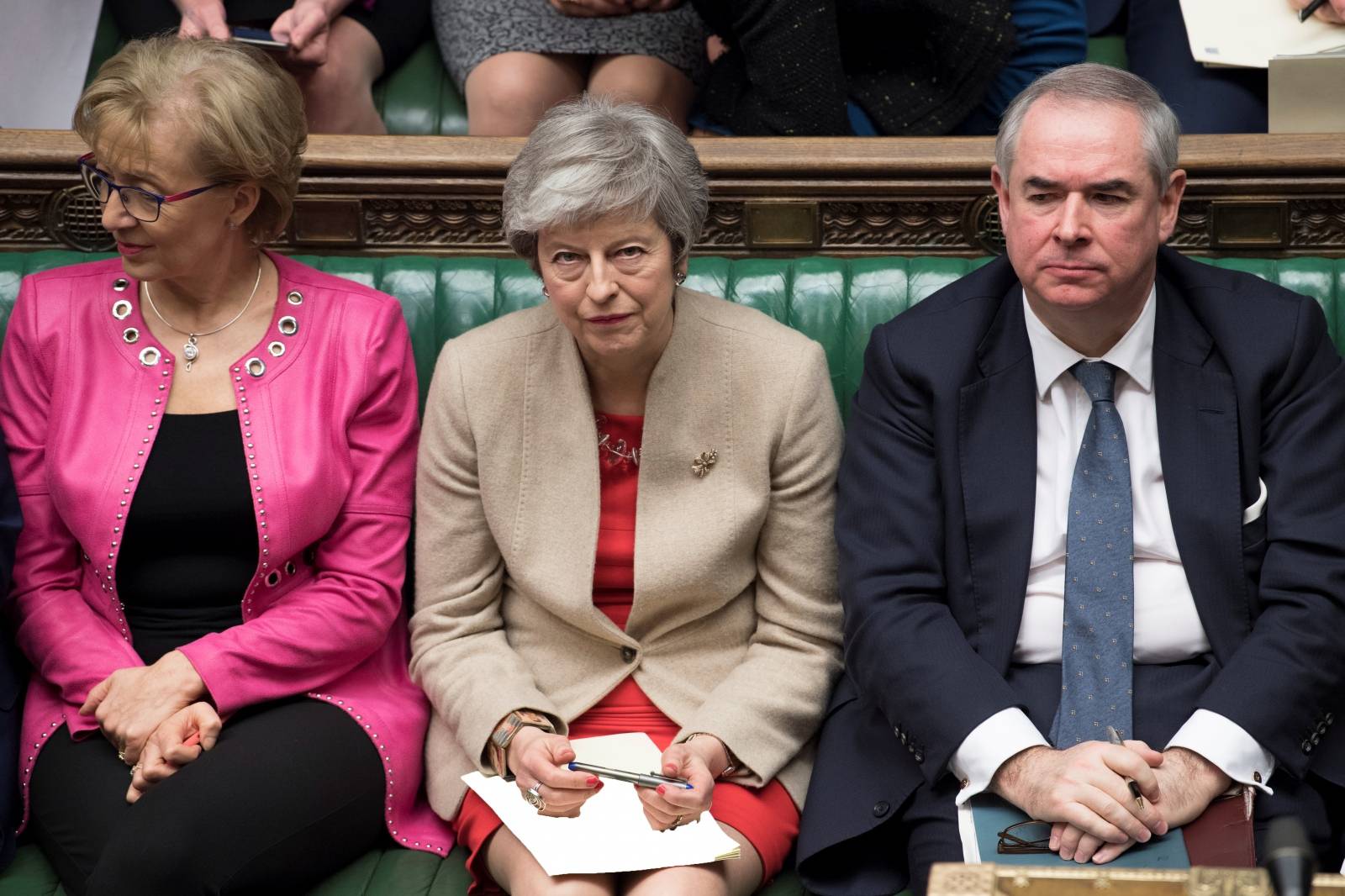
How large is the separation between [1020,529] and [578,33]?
1598 mm

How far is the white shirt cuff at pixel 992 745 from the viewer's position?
2.02 meters

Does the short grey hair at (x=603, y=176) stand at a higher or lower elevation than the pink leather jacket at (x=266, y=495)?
higher

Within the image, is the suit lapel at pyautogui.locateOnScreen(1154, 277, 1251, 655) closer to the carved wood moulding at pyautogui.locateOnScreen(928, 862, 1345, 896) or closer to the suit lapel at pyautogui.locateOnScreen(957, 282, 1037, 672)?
the suit lapel at pyautogui.locateOnScreen(957, 282, 1037, 672)

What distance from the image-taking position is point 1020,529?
2.18 m

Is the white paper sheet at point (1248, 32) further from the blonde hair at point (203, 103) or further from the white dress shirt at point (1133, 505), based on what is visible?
the blonde hair at point (203, 103)

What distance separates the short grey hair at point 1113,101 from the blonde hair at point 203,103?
1057 mm

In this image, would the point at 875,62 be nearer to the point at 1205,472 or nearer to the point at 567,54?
the point at 567,54

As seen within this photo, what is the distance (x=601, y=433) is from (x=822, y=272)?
0.60 m

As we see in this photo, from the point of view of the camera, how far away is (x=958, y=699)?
6.79 ft

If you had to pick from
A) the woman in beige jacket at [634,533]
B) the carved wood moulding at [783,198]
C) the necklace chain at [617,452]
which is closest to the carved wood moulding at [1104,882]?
the woman in beige jacket at [634,533]

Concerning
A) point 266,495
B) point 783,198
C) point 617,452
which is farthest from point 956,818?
point 783,198

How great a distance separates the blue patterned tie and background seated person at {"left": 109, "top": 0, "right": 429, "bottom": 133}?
1762 mm

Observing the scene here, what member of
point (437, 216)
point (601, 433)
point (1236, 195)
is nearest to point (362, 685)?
point (601, 433)

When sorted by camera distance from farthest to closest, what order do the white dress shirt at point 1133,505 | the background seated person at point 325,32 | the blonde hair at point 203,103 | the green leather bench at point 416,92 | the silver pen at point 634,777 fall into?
1. the green leather bench at point 416,92
2. the background seated person at point 325,32
3. the blonde hair at point 203,103
4. the white dress shirt at point 1133,505
5. the silver pen at point 634,777
